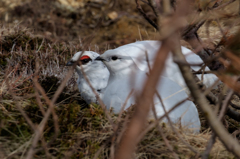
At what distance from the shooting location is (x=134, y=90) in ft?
6.99

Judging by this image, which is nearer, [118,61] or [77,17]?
[118,61]

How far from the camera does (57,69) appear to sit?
3.47m

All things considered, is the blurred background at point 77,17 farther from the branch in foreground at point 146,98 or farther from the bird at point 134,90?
the branch in foreground at point 146,98

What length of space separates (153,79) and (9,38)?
3551 mm

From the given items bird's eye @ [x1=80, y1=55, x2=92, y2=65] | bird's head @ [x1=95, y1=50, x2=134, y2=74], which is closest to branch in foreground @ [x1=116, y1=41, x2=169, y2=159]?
bird's head @ [x1=95, y1=50, x2=134, y2=74]

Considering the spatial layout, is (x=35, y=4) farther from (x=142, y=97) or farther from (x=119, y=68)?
(x=142, y=97)

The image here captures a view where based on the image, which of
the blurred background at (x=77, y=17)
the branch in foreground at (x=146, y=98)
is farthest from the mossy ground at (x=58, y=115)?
the blurred background at (x=77, y=17)

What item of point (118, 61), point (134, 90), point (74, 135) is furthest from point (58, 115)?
point (118, 61)

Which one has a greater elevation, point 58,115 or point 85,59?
→ point 85,59

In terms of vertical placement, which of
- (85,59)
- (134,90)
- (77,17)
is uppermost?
(77,17)

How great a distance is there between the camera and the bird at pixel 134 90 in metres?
2.27

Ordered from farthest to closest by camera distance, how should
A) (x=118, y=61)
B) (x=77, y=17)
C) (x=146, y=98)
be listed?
(x=77, y=17) < (x=118, y=61) < (x=146, y=98)

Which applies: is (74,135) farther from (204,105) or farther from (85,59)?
(85,59)

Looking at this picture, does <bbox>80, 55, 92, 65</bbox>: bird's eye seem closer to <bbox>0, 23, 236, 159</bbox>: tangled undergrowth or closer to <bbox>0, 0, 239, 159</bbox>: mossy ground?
<bbox>0, 0, 239, 159</bbox>: mossy ground
